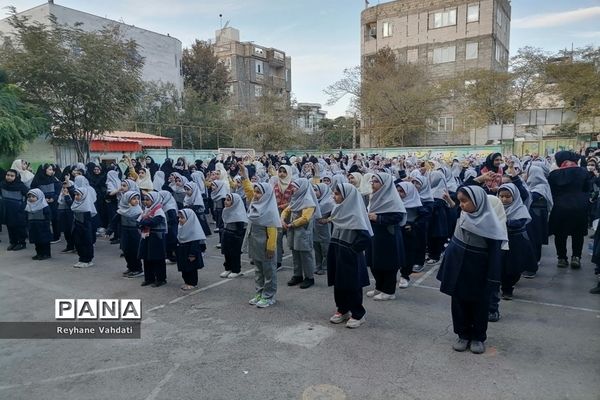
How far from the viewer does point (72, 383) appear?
372cm

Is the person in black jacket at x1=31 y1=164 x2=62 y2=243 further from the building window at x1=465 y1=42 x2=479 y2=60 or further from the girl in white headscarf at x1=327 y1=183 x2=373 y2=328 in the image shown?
the building window at x1=465 y1=42 x2=479 y2=60

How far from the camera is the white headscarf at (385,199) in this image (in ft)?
17.3

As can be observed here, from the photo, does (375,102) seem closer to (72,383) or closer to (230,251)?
(230,251)

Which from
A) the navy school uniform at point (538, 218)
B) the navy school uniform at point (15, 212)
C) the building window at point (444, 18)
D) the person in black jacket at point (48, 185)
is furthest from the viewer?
the building window at point (444, 18)

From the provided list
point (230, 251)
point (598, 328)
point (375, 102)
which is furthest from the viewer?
point (375, 102)

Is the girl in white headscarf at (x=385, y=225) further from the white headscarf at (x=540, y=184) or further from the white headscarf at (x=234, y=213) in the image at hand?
the white headscarf at (x=540, y=184)

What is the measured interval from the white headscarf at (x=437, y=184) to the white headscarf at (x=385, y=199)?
7.65 feet

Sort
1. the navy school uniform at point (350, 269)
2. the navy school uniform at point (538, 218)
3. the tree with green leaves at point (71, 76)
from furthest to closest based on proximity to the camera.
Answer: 1. the tree with green leaves at point (71, 76)
2. the navy school uniform at point (538, 218)
3. the navy school uniform at point (350, 269)

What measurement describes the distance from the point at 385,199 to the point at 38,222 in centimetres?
688

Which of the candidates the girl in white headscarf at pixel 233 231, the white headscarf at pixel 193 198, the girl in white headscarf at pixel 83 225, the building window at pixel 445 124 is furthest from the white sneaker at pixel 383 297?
the building window at pixel 445 124

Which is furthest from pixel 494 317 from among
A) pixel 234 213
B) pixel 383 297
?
pixel 234 213

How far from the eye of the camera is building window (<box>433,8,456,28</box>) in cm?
3608

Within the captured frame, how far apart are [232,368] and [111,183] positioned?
25.3ft

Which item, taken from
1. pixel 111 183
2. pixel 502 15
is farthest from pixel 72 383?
pixel 502 15
